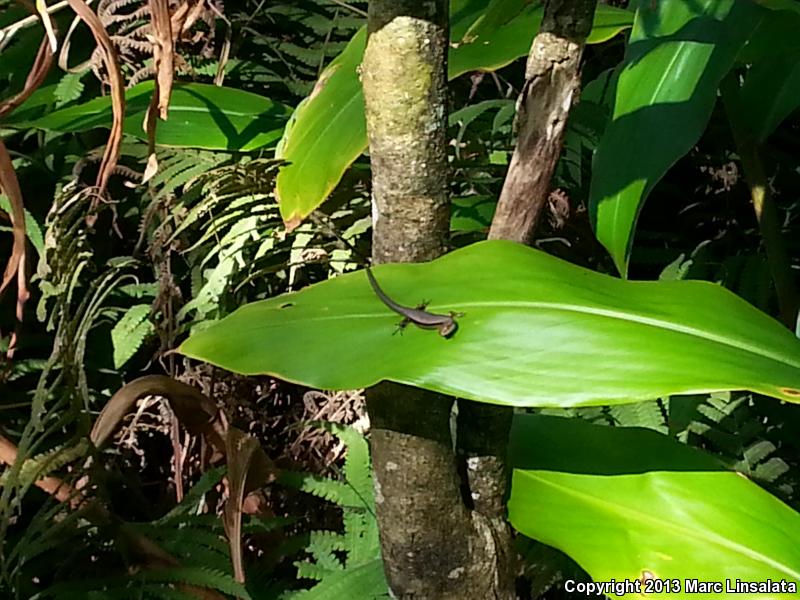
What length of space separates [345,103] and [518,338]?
1.34ft

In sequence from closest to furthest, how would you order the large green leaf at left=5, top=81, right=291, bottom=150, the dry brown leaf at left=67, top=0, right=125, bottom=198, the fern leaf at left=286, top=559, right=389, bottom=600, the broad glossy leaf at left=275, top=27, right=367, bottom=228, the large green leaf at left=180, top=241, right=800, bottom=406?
the large green leaf at left=180, top=241, right=800, bottom=406, the dry brown leaf at left=67, top=0, right=125, bottom=198, the fern leaf at left=286, top=559, right=389, bottom=600, the broad glossy leaf at left=275, top=27, right=367, bottom=228, the large green leaf at left=5, top=81, right=291, bottom=150

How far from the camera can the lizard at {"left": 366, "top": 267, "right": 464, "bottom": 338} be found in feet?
1.40

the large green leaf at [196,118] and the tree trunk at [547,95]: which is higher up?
the tree trunk at [547,95]

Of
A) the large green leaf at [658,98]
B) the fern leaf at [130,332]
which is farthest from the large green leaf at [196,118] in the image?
the large green leaf at [658,98]

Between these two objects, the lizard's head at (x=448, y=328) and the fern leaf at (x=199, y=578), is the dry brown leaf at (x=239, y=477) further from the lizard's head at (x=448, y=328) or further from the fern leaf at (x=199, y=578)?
the lizard's head at (x=448, y=328)

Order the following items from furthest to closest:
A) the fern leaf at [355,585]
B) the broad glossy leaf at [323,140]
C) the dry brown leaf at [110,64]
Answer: the broad glossy leaf at [323,140]
the fern leaf at [355,585]
the dry brown leaf at [110,64]

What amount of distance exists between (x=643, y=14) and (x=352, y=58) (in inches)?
11.2

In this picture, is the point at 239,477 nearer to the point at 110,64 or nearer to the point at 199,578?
the point at 199,578

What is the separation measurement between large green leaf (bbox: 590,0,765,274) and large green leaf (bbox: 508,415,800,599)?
0.43 ft

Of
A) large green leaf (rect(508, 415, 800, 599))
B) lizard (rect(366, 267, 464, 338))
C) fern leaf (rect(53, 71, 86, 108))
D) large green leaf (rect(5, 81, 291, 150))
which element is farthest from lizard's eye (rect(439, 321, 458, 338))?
fern leaf (rect(53, 71, 86, 108))

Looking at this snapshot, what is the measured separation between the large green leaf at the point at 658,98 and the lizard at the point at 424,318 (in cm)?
18

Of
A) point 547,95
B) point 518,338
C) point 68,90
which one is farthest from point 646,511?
point 68,90

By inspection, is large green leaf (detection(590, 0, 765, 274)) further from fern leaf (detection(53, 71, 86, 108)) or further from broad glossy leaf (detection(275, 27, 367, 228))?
fern leaf (detection(53, 71, 86, 108))

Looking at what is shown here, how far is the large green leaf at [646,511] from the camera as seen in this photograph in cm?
47
